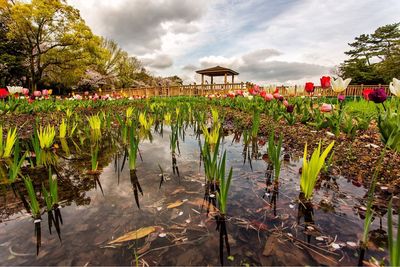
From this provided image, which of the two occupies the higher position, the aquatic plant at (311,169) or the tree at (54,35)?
the tree at (54,35)

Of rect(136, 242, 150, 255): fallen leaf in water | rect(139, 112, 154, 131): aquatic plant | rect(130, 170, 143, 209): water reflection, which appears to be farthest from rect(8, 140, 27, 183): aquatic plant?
rect(139, 112, 154, 131): aquatic plant

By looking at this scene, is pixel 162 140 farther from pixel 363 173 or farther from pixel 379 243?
pixel 379 243

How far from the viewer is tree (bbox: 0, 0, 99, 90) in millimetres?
17673

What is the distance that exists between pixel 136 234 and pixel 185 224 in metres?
0.32

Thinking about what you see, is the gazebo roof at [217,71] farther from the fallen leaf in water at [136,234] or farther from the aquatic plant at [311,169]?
the fallen leaf in water at [136,234]

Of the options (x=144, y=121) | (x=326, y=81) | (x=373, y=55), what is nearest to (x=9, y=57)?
(x=144, y=121)

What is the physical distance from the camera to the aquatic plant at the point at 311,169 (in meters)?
1.64

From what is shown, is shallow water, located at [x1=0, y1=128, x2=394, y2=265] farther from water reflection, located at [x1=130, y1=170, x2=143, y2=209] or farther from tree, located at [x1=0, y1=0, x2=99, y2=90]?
tree, located at [x1=0, y1=0, x2=99, y2=90]

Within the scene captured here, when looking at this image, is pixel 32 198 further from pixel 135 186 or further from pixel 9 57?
pixel 9 57

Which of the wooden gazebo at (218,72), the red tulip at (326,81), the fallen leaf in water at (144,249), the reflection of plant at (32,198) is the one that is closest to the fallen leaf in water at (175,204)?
the fallen leaf in water at (144,249)

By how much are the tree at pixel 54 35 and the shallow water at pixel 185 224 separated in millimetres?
21093

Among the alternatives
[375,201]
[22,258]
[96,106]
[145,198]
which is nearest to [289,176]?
[375,201]

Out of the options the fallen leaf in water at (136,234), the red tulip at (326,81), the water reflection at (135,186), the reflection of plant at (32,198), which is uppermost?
the red tulip at (326,81)

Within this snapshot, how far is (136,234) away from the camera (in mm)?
1387
